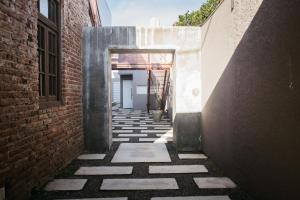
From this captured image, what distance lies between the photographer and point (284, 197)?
10.3ft

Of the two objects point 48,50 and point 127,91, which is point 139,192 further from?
point 127,91

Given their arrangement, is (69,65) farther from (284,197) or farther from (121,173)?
(284,197)

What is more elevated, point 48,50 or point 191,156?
point 48,50

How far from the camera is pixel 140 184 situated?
15.1 ft

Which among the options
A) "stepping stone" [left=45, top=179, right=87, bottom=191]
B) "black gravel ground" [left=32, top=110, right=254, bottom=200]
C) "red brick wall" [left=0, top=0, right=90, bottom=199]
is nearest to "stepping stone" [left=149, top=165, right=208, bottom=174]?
"black gravel ground" [left=32, top=110, right=254, bottom=200]

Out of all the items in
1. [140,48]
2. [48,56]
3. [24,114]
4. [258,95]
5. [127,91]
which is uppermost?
[140,48]

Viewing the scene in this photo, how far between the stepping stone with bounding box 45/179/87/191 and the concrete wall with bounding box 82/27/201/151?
2.55m

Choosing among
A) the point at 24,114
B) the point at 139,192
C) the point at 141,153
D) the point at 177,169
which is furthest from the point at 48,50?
the point at 141,153

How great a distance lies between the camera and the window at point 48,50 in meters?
4.81

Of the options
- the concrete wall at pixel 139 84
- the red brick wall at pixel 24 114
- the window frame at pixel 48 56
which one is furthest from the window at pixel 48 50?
the concrete wall at pixel 139 84

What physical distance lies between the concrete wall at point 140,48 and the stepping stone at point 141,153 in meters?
0.56

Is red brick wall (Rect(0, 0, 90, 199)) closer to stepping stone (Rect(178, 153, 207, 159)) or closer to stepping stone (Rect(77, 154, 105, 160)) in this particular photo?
stepping stone (Rect(77, 154, 105, 160))

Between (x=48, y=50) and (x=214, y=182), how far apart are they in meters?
3.39

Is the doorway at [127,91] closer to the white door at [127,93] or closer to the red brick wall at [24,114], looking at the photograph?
the white door at [127,93]
